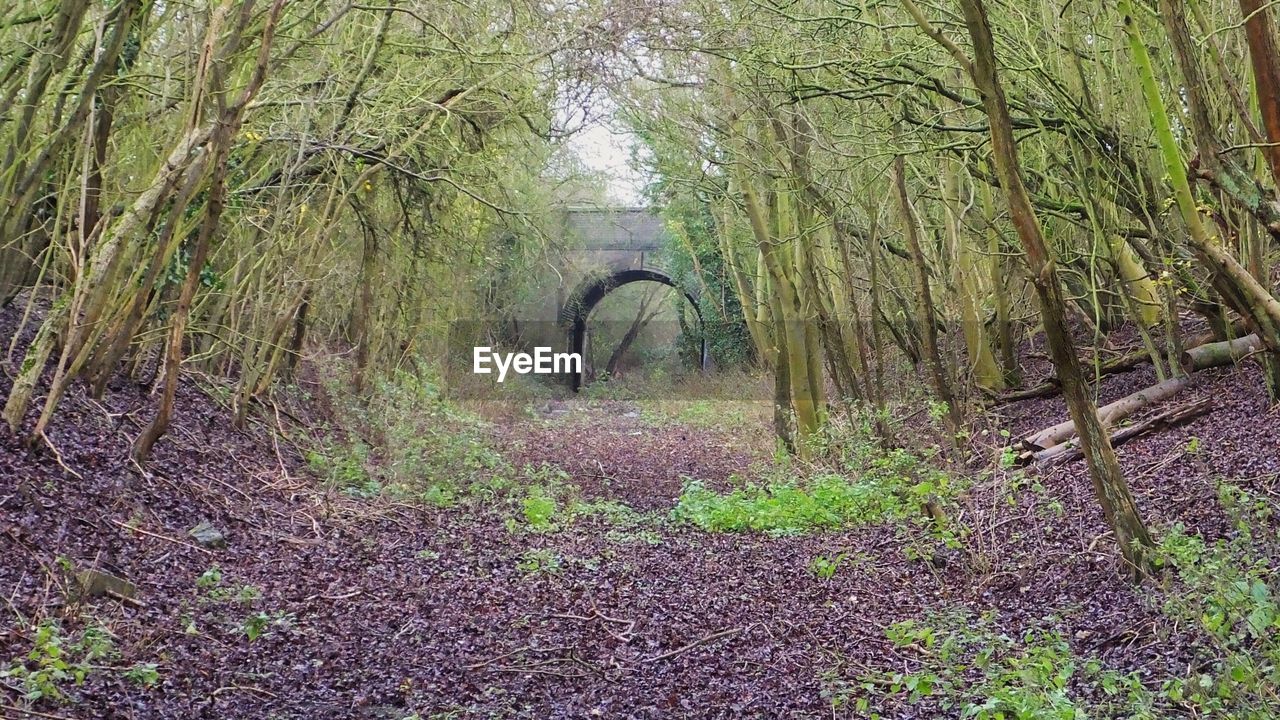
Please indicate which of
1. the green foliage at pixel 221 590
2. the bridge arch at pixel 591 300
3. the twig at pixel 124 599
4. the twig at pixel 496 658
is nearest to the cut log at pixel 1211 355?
the twig at pixel 496 658

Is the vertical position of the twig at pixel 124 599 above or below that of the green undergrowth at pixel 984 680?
above

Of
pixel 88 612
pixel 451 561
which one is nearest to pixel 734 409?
pixel 451 561

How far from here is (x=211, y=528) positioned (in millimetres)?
7414

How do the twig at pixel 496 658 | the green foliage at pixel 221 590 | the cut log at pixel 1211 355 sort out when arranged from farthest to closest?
the cut log at pixel 1211 355 < the green foliage at pixel 221 590 < the twig at pixel 496 658

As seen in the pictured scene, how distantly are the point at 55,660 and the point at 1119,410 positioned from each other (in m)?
8.89

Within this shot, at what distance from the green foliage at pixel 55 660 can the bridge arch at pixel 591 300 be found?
81.5ft

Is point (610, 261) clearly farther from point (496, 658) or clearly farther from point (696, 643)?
point (496, 658)

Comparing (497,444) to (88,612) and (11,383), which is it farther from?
(88,612)

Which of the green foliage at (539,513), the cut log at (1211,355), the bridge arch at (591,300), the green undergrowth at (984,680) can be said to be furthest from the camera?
the bridge arch at (591,300)

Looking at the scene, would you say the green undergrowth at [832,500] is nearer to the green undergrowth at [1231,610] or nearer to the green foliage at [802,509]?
the green foliage at [802,509]

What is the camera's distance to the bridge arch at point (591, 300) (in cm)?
3112

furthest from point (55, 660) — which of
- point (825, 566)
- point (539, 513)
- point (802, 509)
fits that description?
point (802, 509)

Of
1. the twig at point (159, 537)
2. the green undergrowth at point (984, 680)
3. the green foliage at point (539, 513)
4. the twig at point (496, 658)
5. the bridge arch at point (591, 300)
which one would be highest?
the bridge arch at point (591, 300)

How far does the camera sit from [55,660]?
443cm
